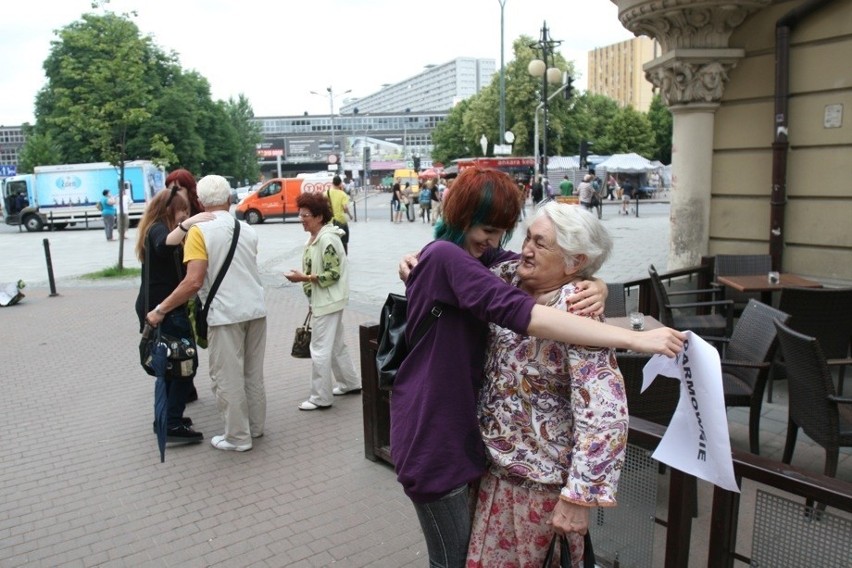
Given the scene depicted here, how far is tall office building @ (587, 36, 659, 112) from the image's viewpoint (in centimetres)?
11156

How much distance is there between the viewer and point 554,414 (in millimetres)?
1971

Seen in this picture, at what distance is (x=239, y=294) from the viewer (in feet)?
16.0

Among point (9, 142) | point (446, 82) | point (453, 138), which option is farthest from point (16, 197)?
point (446, 82)

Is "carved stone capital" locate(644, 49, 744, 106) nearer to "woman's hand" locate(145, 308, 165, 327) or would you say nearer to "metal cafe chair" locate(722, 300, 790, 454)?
"metal cafe chair" locate(722, 300, 790, 454)

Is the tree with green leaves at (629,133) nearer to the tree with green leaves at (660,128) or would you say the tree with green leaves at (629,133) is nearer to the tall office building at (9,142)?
the tree with green leaves at (660,128)

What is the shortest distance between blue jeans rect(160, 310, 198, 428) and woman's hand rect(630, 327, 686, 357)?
4.18 m

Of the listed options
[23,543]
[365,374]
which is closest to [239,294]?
[365,374]

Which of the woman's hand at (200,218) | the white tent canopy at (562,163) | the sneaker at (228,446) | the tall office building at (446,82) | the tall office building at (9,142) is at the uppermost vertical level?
the tall office building at (446,82)

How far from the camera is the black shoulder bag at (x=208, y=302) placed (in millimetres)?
4805

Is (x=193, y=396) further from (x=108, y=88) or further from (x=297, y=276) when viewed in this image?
(x=108, y=88)

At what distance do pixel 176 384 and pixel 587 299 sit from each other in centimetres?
422

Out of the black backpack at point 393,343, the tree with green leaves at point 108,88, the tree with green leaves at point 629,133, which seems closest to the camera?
the black backpack at point 393,343

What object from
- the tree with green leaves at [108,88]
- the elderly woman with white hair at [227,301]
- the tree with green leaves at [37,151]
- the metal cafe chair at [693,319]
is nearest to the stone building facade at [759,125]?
the metal cafe chair at [693,319]

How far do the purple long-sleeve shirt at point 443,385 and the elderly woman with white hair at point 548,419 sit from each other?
0.08m
